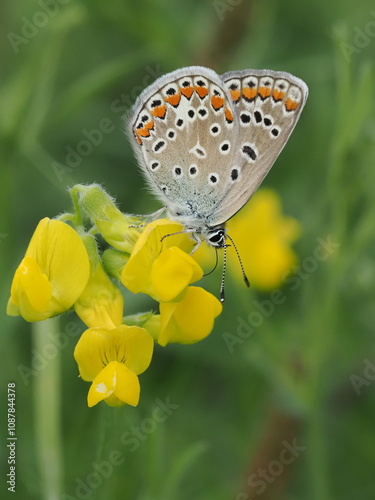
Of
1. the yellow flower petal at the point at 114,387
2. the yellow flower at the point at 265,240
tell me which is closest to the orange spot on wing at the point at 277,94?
the yellow flower petal at the point at 114,387

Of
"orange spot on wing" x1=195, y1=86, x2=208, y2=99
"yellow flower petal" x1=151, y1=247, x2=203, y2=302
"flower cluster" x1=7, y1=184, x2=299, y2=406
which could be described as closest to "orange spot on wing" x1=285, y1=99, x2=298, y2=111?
"orange spot on wing" x1=195, y1=86, x2=208, y2=99

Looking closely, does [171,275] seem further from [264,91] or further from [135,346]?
[264,91]

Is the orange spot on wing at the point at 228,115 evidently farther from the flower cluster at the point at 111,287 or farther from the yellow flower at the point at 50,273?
the yellow flower at the point at 50,273

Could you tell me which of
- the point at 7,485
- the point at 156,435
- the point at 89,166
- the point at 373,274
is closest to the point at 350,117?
the point at 373,274

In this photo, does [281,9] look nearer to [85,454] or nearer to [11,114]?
[11,114]

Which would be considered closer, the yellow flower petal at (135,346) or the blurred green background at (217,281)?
the yellow flower petal at (135,346)
